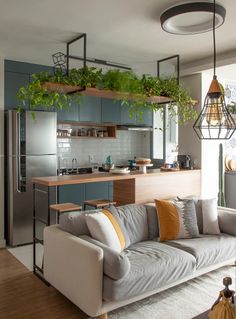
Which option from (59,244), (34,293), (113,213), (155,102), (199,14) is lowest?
(34,293)

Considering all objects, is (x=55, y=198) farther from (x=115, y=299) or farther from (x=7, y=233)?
(x=115, y=299)

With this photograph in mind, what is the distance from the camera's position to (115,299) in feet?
8.50

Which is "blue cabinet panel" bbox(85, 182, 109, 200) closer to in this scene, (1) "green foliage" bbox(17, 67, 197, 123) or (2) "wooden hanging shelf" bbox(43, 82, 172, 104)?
(1) "green foliage" bbox(17, 67, 197, 123)

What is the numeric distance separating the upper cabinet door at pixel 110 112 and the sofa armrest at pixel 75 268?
3.07 meters

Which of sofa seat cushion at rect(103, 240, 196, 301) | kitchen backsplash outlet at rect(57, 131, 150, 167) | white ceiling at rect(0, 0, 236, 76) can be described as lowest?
sofa seat cushion at rect(103, 240, 196, 301)

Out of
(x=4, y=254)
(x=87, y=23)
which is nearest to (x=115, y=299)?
(x=4, y=254)

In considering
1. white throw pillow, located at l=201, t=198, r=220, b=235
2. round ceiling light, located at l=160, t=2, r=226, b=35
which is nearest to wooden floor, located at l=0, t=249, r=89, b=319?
white throw pillow, located at l=201, t=198, r=220, b=235

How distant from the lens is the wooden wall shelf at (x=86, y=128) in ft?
18.7

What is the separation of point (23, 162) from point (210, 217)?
2.66 meters

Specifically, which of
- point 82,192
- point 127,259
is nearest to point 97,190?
point 82,192

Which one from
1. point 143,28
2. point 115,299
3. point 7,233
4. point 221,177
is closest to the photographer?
point 115,299

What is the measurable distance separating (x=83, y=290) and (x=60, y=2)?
2.44m

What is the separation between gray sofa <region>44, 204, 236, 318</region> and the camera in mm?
2604

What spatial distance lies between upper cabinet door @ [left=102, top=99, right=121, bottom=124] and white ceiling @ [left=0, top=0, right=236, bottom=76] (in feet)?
4.19
